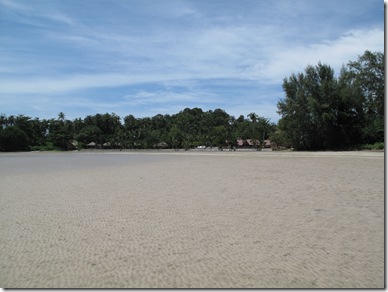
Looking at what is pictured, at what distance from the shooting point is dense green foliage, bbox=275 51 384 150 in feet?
138

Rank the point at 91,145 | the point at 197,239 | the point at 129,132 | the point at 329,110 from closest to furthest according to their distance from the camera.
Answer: the point at 197,239 → the point at 329,110 → the point at 129,132 → the point at 91,145

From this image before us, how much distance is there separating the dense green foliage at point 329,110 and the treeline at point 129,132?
123 ft

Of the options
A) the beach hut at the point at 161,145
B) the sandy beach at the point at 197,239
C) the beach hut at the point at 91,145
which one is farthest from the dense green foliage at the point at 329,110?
the beach hut at the point at 91,145

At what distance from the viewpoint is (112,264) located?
4.93 metres

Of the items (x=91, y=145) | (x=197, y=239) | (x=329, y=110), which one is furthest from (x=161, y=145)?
(x=197, y=239)

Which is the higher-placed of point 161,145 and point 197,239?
point 161,145

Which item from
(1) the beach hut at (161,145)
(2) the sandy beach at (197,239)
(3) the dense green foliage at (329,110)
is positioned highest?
(3) the dense green foliage at (329,110)

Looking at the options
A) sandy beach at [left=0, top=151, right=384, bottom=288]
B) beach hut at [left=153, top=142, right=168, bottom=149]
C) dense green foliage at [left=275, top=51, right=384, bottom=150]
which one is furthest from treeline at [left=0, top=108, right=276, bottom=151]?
sandy beach at [left=0, top=151, right=384, bottom=288]

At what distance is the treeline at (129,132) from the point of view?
310 ft

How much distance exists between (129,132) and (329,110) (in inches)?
2907

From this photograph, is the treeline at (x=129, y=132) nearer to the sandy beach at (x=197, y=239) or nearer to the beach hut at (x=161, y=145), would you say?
the beach hut at (x=161, y=145)

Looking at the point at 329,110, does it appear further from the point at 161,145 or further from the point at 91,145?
the point at 91,145

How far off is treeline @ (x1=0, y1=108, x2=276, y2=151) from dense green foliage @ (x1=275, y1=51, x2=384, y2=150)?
37.4 meters

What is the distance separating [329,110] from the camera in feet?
150
